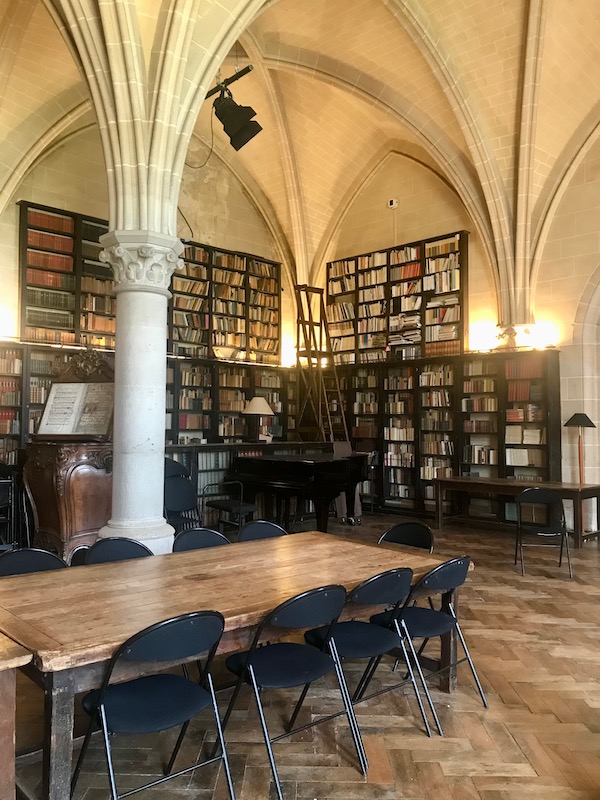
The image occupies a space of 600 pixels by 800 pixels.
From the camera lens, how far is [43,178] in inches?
331

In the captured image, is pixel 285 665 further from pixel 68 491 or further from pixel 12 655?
pixel 68 491

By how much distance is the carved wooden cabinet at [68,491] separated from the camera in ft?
16.3

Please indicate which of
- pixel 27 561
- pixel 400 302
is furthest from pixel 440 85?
pixel 27 561

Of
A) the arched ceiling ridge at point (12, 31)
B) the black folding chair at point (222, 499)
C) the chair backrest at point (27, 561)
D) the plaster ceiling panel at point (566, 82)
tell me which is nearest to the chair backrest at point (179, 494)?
the black folding chair at point (222, 499)

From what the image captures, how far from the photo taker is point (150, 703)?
224cm

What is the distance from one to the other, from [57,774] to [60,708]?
0.19 meters

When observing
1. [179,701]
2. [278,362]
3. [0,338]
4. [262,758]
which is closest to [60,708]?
[179,701]

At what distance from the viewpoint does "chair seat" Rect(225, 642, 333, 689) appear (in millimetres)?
2463

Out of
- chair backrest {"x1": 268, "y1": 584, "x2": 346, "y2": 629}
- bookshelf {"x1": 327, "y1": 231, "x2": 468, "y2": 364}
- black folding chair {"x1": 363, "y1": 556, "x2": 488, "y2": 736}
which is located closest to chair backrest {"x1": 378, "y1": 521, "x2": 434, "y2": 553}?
black folding chair {"x1": 363, "y1": 556, "x2": 488, "y2": 736}

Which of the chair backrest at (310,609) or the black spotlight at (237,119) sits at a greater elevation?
the black spotlight at (237,119)

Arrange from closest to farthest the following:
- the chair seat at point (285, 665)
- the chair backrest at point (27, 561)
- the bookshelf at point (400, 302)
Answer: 1. the chair seat at point (285, 665)
2. the chair backrest at point (27, 561)
3. the bookshelf at point (400, 302)

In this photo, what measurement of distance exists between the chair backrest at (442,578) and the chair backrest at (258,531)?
1.27 metres

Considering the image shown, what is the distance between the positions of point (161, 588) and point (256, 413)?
21.8 feet

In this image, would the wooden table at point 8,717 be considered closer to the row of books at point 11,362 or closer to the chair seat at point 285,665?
the chair seat at point 285,665
